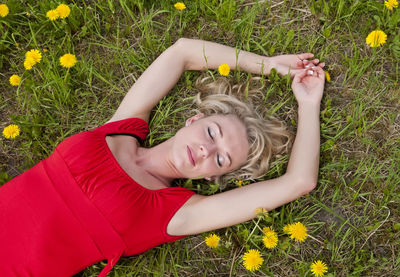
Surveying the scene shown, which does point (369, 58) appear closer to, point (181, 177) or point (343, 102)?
point (343, 102)

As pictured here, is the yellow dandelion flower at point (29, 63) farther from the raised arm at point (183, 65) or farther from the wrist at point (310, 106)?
the wrist at point (310, 106)

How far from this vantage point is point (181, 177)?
2598mm

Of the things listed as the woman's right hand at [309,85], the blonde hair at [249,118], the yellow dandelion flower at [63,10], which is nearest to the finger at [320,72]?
the woman's right hand at [309,85]

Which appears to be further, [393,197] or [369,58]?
[369,58]

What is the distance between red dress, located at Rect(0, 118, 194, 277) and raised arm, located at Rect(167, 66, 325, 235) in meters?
0.14

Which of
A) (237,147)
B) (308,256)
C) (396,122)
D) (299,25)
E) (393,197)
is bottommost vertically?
(308,256)

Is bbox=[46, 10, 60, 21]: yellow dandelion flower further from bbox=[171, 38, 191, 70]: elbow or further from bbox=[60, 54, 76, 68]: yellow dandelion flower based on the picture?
bbox=[171, 38, 191, 70]: elbow

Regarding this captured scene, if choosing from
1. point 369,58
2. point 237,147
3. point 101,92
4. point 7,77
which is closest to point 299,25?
point 369,58

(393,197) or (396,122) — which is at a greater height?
(396,122)

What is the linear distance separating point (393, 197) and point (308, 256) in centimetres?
71

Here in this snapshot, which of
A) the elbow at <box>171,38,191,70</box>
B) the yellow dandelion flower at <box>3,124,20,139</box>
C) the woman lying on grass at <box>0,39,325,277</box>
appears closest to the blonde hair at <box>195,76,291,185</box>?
the woman lying on grass at <box>0,39,325,277</box>

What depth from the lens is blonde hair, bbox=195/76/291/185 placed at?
2621 millimetres

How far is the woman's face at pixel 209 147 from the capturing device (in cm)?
233

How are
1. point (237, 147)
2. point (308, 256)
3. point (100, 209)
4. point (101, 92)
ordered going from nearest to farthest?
1. point (100, 209)
2. point (237, 147)
3. point (308, 256)
4. point (101, 92)
